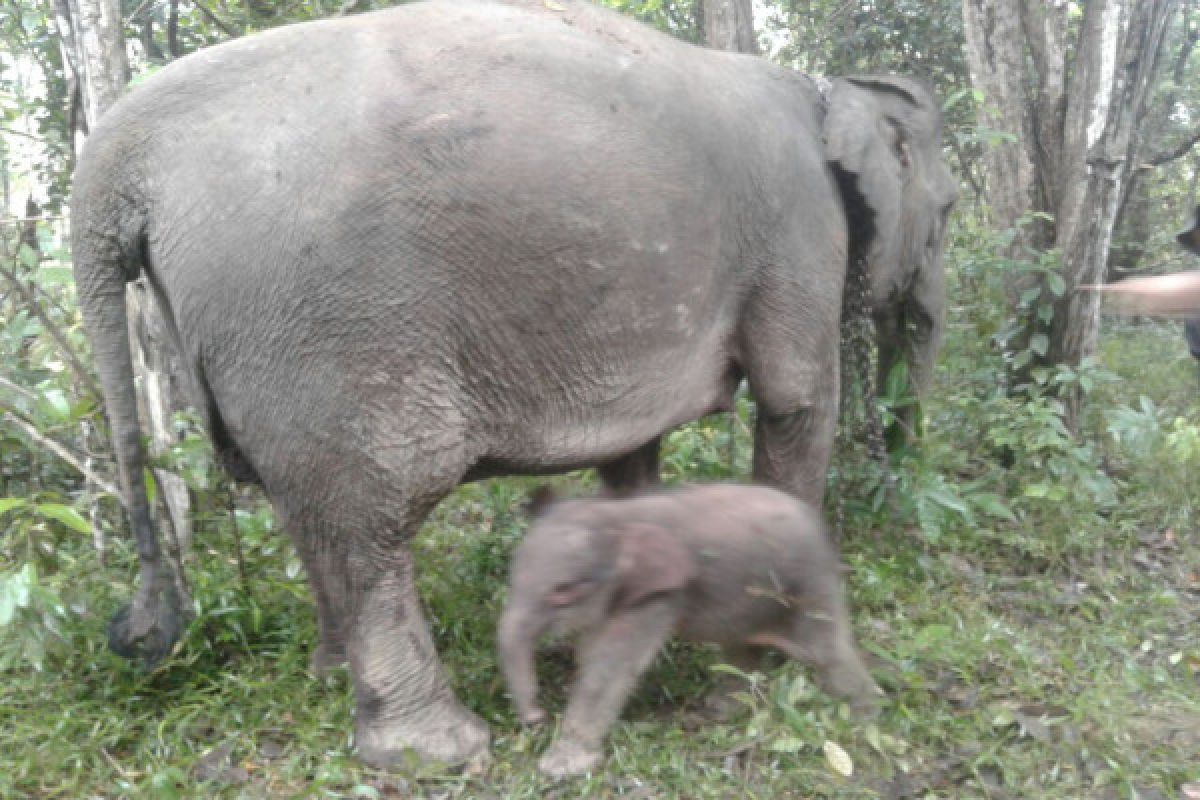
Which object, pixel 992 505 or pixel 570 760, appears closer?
pixel 570 760

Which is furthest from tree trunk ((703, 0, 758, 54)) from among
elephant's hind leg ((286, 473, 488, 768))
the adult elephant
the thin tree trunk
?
elephant's hind leg ((286, 473, 488, 768))

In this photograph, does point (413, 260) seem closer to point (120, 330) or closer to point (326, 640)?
point (120, 330)

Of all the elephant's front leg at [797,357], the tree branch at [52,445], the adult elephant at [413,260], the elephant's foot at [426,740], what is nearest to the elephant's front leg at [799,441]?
the elephant's front leg at [797,357]

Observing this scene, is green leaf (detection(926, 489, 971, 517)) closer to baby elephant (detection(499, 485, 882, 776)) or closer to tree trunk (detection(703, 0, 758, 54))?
baby elephant (detection(499, 485, 882, 776))

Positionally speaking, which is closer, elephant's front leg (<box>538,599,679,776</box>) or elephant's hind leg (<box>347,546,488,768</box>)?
elephant's front leg (<box>538,599,679,776</box>)

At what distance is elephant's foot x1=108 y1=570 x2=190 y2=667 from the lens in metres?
3.21

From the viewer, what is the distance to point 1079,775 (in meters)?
3.02

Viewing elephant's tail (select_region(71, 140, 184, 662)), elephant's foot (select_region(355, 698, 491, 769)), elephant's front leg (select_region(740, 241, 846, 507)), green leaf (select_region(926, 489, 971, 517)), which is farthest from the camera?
green leaf (select_region(926, 489, 971, 517))

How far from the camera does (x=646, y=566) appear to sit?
9.01ft

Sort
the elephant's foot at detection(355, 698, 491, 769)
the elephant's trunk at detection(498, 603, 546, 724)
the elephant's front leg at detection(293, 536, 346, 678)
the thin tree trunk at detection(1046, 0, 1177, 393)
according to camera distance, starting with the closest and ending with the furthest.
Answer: the elephant's trunk at detection(498, 603, 546, 724)
the elephant's foot at detection(355, 698, 491, 769)
the elephant's front leg at detection(293, 536, 346, 678)
the thin tree trunk at detection(1046, 0, 1177, 393)

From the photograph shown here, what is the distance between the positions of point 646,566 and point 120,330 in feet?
5.26

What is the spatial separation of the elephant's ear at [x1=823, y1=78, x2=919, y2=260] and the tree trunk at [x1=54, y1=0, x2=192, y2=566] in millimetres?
2454

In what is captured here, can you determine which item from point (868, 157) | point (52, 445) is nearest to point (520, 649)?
point (52, 445)

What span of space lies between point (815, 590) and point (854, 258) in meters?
1.39
